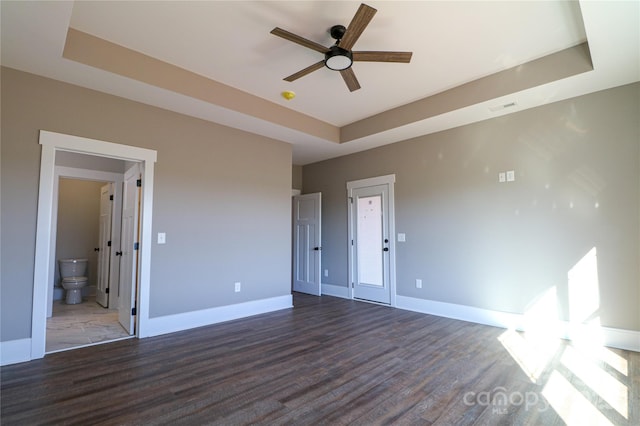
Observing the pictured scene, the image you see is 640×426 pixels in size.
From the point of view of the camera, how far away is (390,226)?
521 cm

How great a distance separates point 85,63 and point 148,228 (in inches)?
69.5

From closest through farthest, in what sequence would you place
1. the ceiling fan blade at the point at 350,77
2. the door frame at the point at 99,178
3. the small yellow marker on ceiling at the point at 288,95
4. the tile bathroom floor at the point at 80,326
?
the ceiling fan blade at the point at 350,77, the tile bathroom floor at the point at 80,326, the small yellow marker on ceiling at the point at 288,95, the door frame at the point at 99,178

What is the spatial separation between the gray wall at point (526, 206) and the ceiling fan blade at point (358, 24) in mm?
2609

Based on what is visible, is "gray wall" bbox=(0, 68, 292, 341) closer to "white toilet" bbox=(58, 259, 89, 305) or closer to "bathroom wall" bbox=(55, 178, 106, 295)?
"white toilet" bbox=(58, 259, 89, 305)

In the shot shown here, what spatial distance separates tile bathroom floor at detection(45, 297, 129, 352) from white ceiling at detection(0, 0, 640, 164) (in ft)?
9.07

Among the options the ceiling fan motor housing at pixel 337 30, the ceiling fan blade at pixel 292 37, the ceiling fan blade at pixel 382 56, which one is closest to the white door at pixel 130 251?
the ceiling fan blade at pixel 292 37

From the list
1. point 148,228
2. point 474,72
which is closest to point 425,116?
point 474,72

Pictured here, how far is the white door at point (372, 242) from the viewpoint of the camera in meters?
5.23

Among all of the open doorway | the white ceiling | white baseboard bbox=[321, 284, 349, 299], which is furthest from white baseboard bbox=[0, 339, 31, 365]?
white baseboard bbox=[321, 284, 349, 299]

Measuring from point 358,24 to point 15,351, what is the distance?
4106 mm

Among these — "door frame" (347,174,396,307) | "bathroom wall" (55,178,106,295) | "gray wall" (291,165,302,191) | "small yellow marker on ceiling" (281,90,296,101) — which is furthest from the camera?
"gray wall" (291,165,302,191)

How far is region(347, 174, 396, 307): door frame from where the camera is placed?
513 centimetres

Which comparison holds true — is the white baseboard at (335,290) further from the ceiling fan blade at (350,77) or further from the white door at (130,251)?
the ceiling fan blade at (350,77)

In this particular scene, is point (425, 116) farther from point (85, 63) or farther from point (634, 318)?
point (85, 63)
